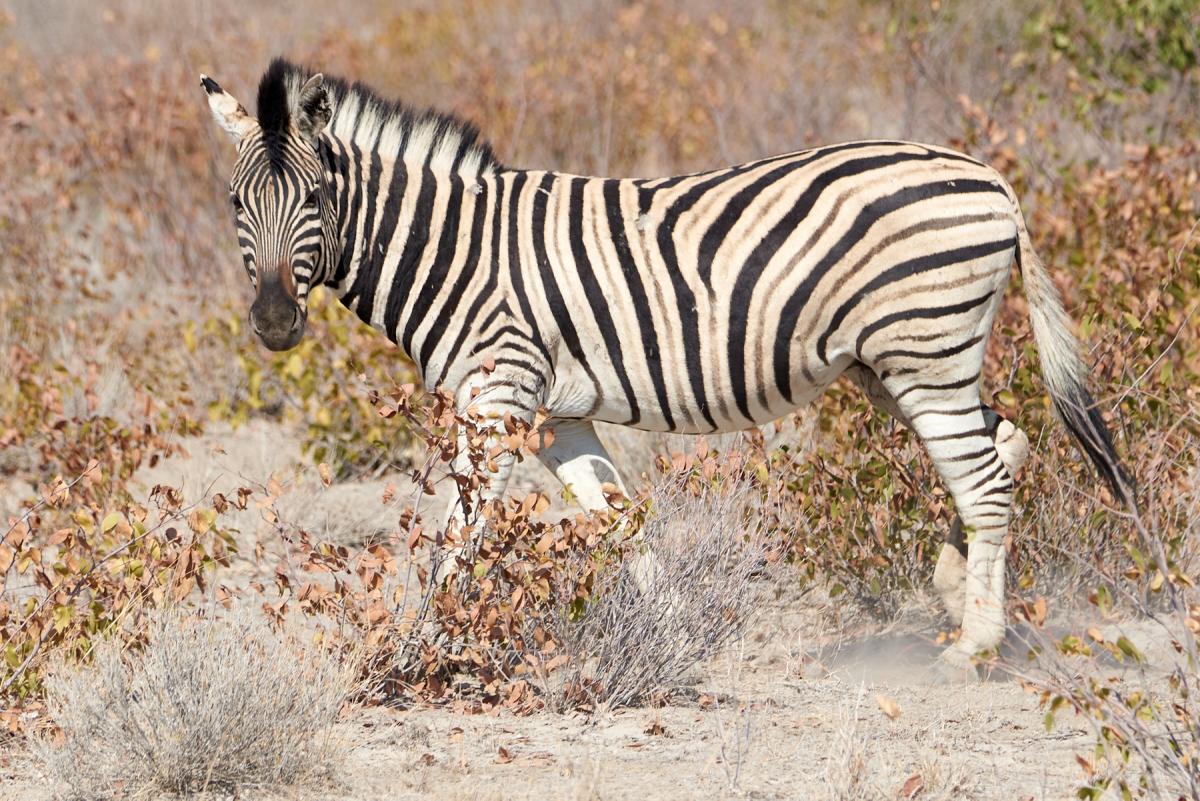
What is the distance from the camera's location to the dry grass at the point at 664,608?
5094mm

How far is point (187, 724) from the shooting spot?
4309mm

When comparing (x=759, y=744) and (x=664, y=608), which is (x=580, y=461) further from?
(x=759, y=744)

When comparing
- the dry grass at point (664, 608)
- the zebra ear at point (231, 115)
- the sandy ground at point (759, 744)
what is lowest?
the sandy ground at point (759, 744)

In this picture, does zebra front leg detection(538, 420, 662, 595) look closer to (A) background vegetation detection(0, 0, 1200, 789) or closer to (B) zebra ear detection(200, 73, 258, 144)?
(A) background vegetation detection(0, 0, 1200, 789)

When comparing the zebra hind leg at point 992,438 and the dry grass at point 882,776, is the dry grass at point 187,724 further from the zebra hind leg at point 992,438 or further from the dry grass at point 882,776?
the zebra hind leg at point 992,438

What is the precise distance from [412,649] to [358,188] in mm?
1663

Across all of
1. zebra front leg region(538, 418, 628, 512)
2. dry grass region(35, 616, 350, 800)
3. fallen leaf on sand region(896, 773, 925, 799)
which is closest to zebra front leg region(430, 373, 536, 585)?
zebra front leg region(538, 418, 628, 512)

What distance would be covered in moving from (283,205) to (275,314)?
385 millimetres

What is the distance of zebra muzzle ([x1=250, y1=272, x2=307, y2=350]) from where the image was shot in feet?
16.5

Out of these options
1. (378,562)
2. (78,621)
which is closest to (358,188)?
(378,562)

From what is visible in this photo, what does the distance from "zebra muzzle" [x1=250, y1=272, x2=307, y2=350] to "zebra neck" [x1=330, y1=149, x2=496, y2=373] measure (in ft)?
1.23

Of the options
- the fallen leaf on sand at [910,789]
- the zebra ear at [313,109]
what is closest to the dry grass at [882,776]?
the fallen leaf on sand at [910,789]

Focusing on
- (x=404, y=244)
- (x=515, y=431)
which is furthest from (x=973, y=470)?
(x=404, y=244)

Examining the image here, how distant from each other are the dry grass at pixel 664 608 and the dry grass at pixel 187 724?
3.21 feet
